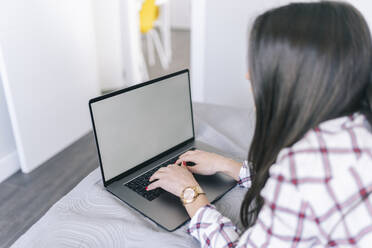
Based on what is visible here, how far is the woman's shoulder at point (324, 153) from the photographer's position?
1.96 ft

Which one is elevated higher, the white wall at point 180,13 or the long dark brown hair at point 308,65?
the long dark brown hair at point 308,65

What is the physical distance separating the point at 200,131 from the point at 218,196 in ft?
1.30

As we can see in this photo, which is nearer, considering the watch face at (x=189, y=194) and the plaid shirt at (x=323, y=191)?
the plaid shirt at (x=323, y=191)

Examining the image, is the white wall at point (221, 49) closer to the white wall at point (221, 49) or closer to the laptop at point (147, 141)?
the white wall at point (221, 49)

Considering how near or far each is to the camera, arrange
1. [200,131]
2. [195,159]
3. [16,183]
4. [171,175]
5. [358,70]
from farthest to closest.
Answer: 1. [16,183]
2. [200,131]
3. [195,159]
4. [171,175]
5. [358,70]

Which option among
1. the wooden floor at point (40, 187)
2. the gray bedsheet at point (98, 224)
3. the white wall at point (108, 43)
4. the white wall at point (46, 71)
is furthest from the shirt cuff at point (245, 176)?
the white wall at point (108, 43)

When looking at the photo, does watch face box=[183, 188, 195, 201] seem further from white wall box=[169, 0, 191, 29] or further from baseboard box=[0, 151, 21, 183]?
white wall box=[169, 0, 191, 29]

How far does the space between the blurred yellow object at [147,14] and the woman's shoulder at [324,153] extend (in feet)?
9.37

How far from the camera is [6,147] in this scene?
2080mm

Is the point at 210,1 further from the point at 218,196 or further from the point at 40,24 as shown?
the point at 218,196

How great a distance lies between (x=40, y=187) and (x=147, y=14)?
193cm

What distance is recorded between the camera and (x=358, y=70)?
621mm

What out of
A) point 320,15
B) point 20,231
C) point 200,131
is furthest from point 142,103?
point 20,231

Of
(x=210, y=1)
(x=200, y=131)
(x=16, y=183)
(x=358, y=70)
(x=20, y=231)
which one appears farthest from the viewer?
(x=210, y=1)
